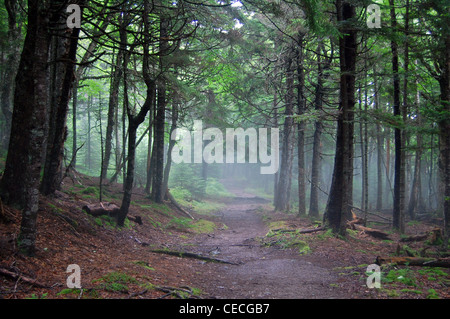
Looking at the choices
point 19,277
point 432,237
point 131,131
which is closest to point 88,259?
point 19,277

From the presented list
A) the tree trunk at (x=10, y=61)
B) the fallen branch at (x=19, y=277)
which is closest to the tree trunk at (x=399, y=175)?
the fallen branch at (x=19, y=277)

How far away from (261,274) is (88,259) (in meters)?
4.00

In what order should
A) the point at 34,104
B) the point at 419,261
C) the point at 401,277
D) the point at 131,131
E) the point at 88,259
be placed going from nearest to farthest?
the point at 34,104 → the point at 401,277 → the point at 88,259 → the point at 419,261 → the point at 131,131

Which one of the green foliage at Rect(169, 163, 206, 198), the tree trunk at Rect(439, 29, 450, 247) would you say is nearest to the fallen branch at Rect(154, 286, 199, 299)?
the tree trunk at Rect(439, 29, 450, 247)

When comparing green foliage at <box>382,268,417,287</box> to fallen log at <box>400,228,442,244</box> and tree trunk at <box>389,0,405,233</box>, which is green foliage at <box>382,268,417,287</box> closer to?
fallen log at <box>400,228,442,244</box>

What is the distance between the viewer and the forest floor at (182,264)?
5340mm

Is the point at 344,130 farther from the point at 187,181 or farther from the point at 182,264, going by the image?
the point at 187,181

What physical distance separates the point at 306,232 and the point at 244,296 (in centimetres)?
678

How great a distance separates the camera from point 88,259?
680 cm

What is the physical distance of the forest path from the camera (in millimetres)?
6098

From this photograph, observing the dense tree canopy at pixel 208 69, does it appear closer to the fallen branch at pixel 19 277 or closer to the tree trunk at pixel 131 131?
the tree trunk at pixel 131 131
